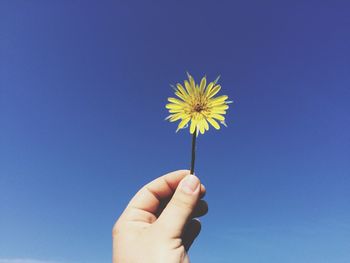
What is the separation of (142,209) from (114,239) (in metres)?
0.98

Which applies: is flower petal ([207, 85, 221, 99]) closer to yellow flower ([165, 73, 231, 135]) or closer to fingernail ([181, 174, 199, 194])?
yellow flower ([165, 73, 231, 135])

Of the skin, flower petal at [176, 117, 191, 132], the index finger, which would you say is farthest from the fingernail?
the index finger

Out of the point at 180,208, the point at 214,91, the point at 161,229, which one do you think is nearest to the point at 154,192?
the point at 180,208

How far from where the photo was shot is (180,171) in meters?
7.27

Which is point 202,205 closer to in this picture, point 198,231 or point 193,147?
point 198,231

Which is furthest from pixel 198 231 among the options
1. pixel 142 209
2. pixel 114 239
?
pixel 114 239

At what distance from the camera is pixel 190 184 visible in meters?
5.92

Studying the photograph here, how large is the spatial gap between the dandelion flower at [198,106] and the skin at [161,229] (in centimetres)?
92

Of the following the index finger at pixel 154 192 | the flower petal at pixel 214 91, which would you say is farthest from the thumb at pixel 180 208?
the flower petal at pixel 214 91

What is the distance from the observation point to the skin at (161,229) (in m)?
5.24

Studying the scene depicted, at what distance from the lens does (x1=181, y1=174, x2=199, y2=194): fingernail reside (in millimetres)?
5868

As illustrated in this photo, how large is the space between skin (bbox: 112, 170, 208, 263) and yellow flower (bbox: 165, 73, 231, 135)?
3.05ft

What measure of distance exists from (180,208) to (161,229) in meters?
0.46

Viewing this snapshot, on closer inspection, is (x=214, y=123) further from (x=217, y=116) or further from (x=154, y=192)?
(x=154, y=192)
